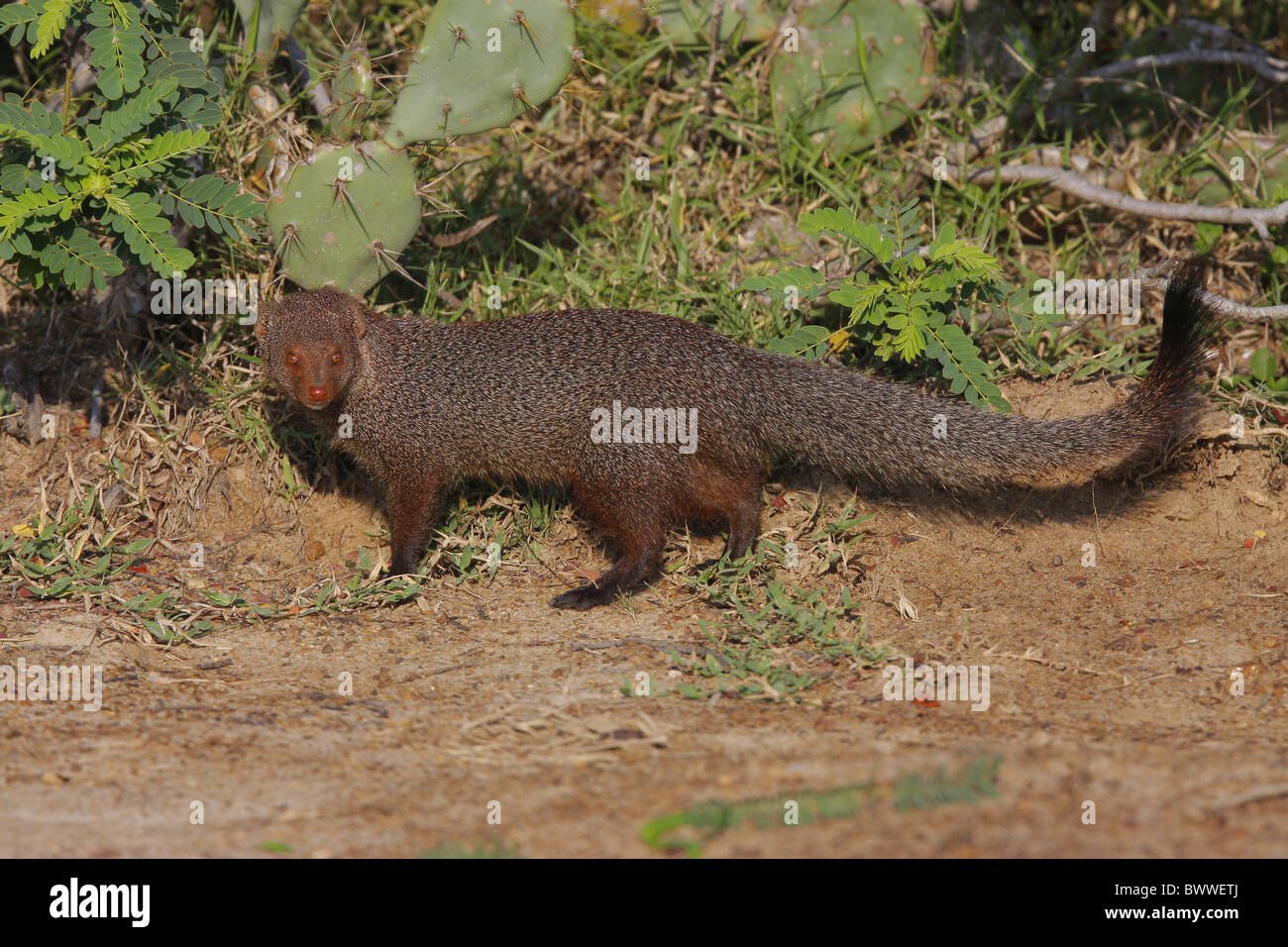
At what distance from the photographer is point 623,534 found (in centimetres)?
402

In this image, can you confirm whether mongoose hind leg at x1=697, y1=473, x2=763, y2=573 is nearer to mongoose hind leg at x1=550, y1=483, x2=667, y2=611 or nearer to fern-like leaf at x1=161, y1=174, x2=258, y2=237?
mongoose hind leg at x1=550, y1=483, x2=667, y2=611

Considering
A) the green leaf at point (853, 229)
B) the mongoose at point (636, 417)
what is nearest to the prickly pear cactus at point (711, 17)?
the green leaf at point (853, 229)

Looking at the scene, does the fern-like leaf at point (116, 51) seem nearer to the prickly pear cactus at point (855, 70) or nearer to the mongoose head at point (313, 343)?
the mongoose head at point (313, 343)

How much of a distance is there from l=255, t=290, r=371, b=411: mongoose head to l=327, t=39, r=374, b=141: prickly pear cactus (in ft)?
2.02

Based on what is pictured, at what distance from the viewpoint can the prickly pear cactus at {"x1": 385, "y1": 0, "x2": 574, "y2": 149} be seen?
4.12m

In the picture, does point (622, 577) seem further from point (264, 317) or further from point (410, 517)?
point (264, 317)

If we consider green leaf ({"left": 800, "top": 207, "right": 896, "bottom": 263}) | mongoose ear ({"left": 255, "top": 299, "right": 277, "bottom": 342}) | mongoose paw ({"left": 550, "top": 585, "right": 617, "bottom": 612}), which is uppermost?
green leaf ({"left": 800, "top": 207, "right": 896, "bottom": 263})

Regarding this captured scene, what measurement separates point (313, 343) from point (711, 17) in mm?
2291

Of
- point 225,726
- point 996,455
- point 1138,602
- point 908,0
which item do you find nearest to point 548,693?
point 225,726

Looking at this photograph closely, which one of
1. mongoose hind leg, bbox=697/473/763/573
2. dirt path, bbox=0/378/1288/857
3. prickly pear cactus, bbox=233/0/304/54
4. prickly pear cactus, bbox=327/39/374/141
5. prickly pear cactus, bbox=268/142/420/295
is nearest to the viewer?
dirt path, bbox=0/378/1288/857

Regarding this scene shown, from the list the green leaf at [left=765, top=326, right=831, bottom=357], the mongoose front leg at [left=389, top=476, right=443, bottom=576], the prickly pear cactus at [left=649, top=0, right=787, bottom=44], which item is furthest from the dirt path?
the prickly pear cactus at [left=649, top=0, right=787, bottom=44]

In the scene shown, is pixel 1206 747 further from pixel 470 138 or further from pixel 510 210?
pixel 470 138

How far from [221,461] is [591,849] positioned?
8.79 feet

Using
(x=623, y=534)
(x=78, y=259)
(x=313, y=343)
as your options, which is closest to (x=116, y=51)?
(x=78, y=259)
